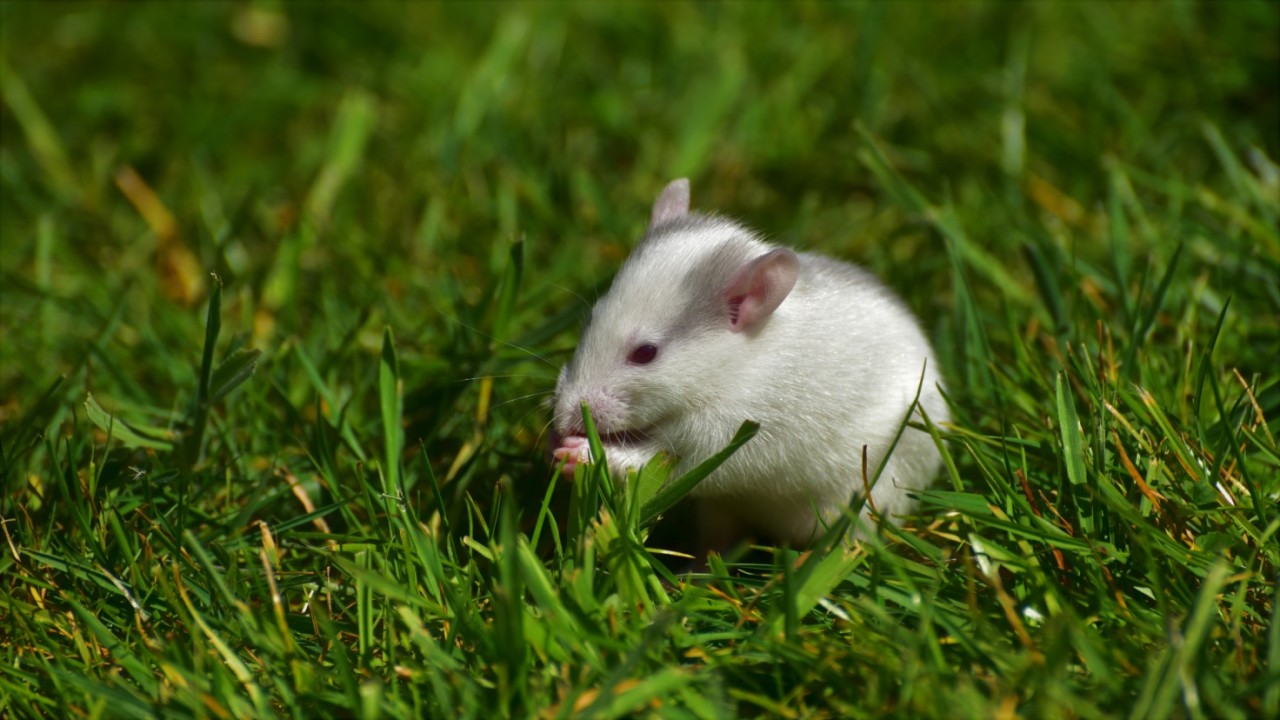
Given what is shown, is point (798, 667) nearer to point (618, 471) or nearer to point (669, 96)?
point (618, 471)

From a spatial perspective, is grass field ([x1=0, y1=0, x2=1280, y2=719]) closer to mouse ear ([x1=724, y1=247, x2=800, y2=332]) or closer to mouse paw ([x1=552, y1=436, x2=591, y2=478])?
mouse paw ([x1=552, y1=436, x2=591, y2=478])

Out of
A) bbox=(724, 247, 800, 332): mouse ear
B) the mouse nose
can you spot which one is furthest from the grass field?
bbox=(724, 247, 800, 332): mouse ear

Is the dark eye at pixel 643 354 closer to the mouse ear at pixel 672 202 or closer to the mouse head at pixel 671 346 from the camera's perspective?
the mouse head at pixel 671 346

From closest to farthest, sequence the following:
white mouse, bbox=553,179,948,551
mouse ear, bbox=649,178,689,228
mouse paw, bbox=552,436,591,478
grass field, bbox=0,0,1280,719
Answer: grass field, bbox=0,0,1280,719 → mouse paw, bbox=552,436,591,478 → white mouse, bbox=553,179,948,551 → mouse ear, bbox=649,178,689,228

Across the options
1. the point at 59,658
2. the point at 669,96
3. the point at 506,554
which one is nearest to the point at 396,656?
the point at 506,554

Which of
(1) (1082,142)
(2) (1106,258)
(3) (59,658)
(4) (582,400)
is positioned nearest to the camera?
(3) (59,658)

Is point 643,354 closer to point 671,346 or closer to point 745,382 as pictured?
point 671,346
